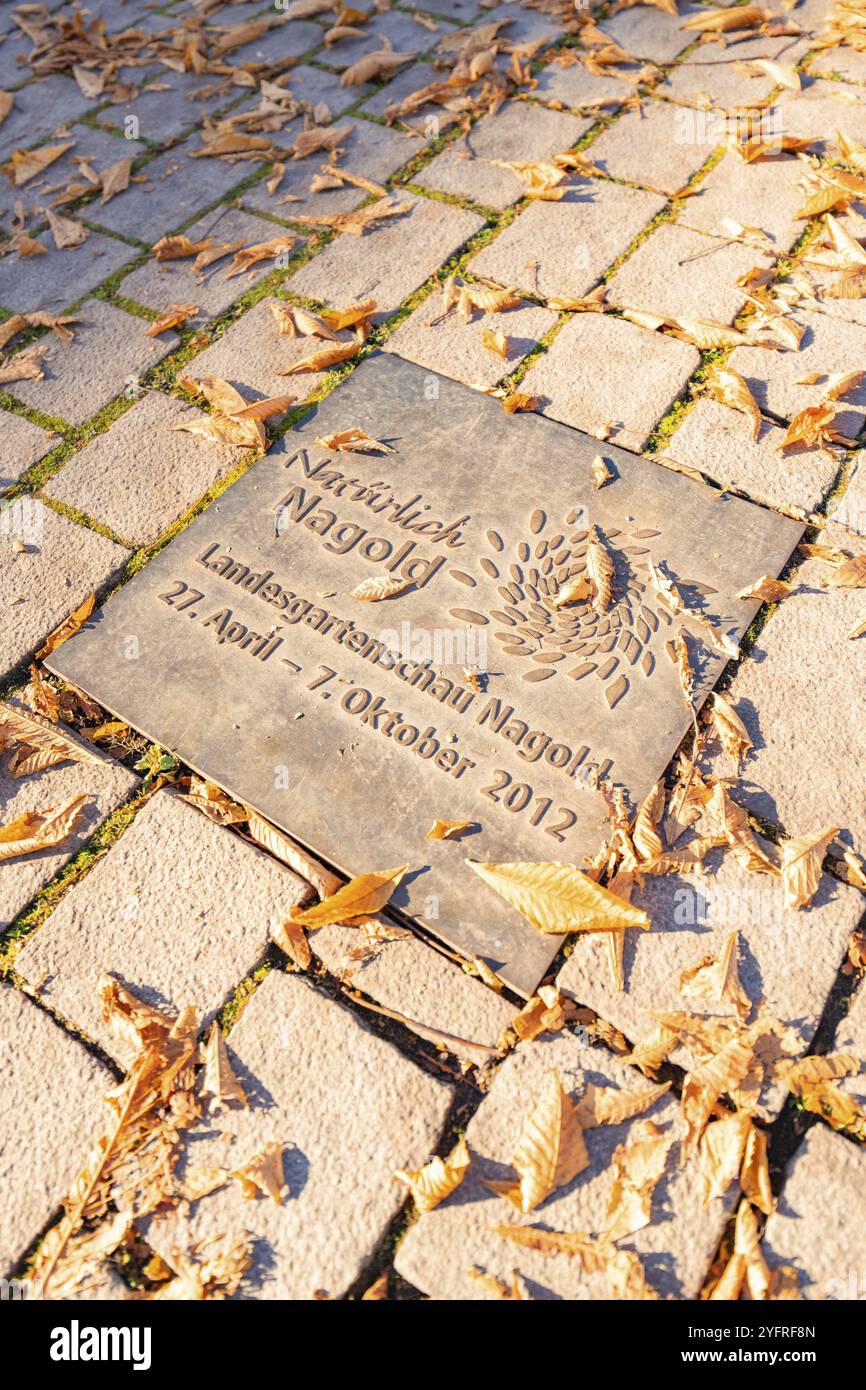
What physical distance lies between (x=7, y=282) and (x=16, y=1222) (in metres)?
3.42

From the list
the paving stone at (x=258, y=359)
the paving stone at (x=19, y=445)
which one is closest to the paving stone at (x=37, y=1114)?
the paving stone at (x=19, y=445)

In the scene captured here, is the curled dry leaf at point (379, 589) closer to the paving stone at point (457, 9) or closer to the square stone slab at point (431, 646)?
the square stone slab at point (431, 646)

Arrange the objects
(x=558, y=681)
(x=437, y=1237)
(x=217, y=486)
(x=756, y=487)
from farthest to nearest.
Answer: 1. (x=217, y=486)
2. (x=756, y=487)
3. (x=558, y=681)
4. (x=437, y=1237)

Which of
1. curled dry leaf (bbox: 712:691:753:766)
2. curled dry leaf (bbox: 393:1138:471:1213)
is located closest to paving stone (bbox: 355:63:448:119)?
curled dry leaf (bbox: 712:691:753:766)

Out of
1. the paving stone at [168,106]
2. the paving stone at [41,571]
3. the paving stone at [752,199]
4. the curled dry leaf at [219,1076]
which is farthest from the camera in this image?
the paving stone at [168,106]

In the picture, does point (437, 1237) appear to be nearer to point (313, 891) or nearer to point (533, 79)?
point (313, 891)

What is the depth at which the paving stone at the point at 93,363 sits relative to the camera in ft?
10.7

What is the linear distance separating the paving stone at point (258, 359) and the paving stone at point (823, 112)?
A: 2.23 m

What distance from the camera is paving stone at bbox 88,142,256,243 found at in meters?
3.84

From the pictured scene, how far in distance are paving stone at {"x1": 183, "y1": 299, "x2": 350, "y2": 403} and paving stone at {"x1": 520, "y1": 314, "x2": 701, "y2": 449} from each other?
0.80 meters

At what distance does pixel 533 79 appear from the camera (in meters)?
4.29

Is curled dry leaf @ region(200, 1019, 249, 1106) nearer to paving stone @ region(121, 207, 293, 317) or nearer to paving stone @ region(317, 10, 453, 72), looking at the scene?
paving stone @ region(121, 207, 293, 317)

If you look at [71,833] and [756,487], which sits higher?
[756,487]

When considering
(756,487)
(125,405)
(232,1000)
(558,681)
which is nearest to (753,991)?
(558,681)
